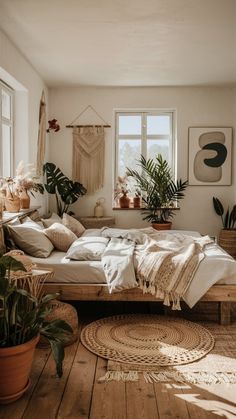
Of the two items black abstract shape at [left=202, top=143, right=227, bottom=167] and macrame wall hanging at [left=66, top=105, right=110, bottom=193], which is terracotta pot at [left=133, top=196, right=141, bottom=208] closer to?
macrame wall hanging at [left=66, top=105, right=110, bottom=193]

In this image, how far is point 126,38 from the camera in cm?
412

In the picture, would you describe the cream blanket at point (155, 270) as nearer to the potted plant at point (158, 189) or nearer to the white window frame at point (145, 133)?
the potted plant at point (158, 189)

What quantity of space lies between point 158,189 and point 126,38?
2.58 m

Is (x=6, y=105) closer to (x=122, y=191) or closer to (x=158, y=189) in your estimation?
(x=122, y=191)

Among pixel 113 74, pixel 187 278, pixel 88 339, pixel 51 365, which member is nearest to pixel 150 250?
pixel 187 278

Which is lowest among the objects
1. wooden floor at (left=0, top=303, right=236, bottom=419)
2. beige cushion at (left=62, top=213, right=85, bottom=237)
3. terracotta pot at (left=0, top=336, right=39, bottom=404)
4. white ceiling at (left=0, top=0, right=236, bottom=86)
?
wooden floor at (left=0, top=303, right=236, bottom=419)

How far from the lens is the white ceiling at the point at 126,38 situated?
133 inches

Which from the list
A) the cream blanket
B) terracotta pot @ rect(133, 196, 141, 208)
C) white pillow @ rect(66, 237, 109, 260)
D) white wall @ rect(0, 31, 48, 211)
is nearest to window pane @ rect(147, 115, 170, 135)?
terracotta pot @ rect(133, 196, 141, 208)

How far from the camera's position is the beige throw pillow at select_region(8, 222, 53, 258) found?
3611 millimetres

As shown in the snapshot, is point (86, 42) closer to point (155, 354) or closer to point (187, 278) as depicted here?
point (187, 278)

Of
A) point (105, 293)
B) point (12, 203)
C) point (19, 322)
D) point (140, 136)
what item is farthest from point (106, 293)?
point (140, 136)

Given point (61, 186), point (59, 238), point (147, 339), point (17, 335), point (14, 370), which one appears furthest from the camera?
point (61, 186)

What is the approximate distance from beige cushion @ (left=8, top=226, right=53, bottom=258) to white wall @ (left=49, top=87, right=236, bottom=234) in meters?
2.92

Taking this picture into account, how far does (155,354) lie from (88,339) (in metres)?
0.55
